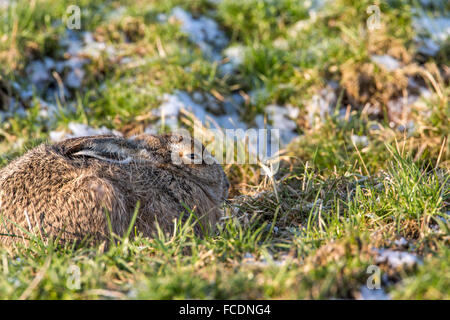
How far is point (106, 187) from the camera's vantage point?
11.8ft

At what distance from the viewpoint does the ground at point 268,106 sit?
3184 mm

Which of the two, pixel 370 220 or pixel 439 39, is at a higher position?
pixel 439 39

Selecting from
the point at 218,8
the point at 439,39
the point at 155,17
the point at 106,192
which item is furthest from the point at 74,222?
the point at 439,39

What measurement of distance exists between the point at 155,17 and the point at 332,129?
318 cm

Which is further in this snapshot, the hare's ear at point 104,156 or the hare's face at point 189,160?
the hare's face at point 189,160

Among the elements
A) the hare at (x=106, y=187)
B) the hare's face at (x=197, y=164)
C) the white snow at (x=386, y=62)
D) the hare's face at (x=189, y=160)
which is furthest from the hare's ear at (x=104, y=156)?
the white snow at (x=386, y=62)

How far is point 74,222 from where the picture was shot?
3535 millimetres

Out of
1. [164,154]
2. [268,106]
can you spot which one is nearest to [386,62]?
[268,106]

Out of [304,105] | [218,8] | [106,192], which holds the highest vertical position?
[218,8]

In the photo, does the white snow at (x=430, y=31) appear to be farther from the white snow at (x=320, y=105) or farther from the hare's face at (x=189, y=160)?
the hare's face at (x=189, y=160)

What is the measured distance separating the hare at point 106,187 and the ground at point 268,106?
220 millimetres

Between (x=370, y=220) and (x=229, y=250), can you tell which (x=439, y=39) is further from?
(x=229, y=250)

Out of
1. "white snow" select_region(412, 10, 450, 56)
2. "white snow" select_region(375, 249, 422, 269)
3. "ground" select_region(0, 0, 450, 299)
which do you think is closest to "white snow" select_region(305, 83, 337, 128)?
"ground" select_region(0, 0, 450, 299)

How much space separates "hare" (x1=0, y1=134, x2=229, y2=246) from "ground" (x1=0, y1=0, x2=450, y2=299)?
8.7 inches
